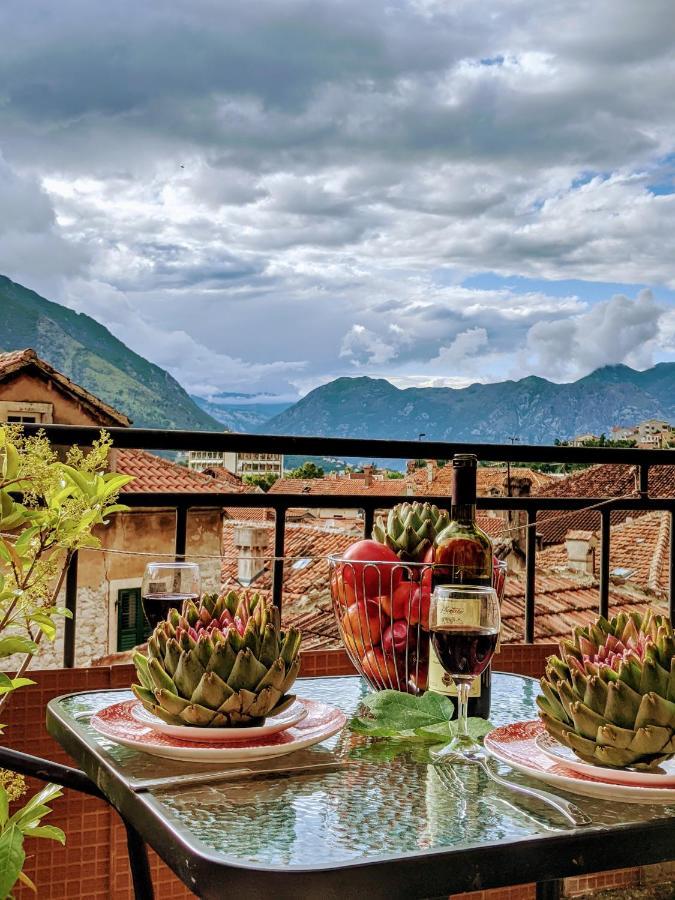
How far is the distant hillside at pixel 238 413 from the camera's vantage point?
5732cm

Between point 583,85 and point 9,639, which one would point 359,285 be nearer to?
point 583,85

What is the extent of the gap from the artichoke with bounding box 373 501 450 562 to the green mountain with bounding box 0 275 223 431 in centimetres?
5174

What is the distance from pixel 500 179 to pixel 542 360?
2022cm

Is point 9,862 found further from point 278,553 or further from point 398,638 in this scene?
point 278,553

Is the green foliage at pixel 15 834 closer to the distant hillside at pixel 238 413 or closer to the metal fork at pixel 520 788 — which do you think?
the metal fork at pixel 520 788

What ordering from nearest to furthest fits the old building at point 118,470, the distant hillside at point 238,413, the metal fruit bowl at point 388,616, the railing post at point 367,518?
1. the metal fruit bowl at point 388,616
2. the railing post at point 367,518
3. the old building at point 118,470
4. the distant hillside at point 238,413

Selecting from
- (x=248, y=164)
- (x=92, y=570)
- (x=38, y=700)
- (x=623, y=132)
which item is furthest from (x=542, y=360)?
(x=38, y=700)

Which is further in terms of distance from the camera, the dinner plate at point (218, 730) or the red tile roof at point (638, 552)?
the red tile roof at point (638, 552)

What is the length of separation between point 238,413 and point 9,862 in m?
61.9

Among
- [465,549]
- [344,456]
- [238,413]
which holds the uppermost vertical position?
[238,413]

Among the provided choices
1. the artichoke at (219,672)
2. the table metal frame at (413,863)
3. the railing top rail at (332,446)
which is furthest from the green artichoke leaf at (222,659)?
the railing top rail at (332,446)

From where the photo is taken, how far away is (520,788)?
0.79m

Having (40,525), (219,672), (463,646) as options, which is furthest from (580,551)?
(219,672)

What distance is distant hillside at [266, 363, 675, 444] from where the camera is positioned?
2099 inches
